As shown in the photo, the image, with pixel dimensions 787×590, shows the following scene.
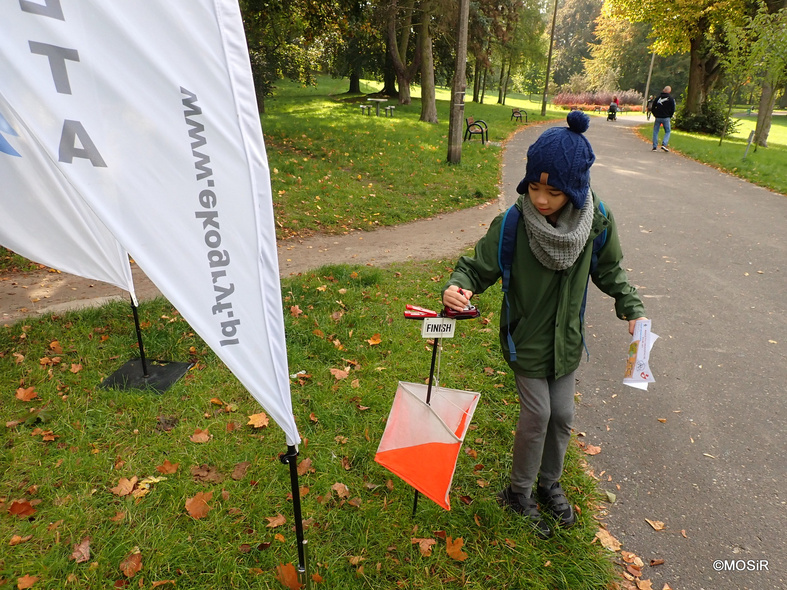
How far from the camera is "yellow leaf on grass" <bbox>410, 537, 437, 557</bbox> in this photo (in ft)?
7.75

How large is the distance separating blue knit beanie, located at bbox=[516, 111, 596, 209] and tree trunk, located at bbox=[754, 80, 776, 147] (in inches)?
721

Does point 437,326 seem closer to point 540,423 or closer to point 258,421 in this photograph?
point 540,423

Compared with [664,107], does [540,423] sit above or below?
below

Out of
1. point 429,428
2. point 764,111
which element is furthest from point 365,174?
point 764,111

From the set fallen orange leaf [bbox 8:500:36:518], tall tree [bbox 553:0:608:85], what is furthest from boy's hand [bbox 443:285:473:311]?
tall tree [bbox 553:0:608:85]

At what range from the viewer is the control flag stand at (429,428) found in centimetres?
213

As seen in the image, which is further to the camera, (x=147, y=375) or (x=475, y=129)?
(x=475, y=129)

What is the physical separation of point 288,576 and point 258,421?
1187mm

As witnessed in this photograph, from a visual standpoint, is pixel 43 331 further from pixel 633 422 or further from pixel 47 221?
pixel 633 422

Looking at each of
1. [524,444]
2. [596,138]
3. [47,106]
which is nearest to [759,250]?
[524,444]

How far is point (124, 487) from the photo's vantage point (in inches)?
104

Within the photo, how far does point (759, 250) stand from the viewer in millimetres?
6758

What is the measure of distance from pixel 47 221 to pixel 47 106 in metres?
2.20

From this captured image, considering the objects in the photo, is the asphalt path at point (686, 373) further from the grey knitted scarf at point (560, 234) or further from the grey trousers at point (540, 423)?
the grey knitted scarf at point (560, 234)
